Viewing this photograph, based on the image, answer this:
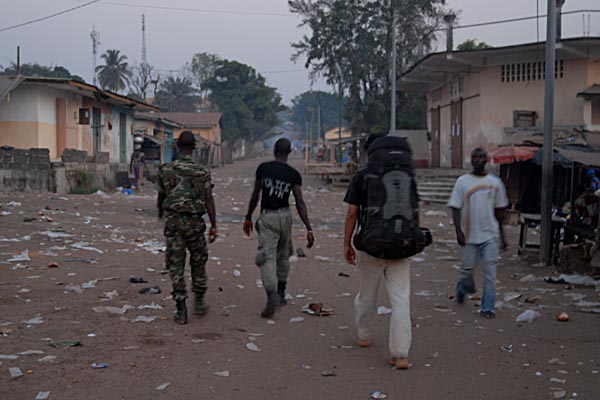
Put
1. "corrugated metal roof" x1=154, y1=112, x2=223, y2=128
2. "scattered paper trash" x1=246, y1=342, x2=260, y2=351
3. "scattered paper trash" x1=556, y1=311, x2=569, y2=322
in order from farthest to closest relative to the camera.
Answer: "corrugated metal roof" x1=154, y1=112, x2=223, y2=128 < "scattered paper trash" x1=556, y1=311, x2=569, y2=322 < "scattered paper trash" x1=246, y1=342, x2=260, y2=351

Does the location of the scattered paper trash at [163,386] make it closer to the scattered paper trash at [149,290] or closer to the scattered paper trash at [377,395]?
the scattered paper trash at [377,395]

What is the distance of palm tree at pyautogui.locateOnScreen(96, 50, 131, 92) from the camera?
7144cm

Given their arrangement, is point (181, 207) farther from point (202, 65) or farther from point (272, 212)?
point (202, 65)

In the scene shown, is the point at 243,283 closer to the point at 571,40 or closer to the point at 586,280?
the point at 586,280

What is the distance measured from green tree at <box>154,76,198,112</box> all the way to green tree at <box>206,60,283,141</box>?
1278 cm

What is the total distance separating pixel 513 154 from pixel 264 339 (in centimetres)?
1320

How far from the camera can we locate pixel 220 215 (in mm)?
18156

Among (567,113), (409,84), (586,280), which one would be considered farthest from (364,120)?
(586,280)

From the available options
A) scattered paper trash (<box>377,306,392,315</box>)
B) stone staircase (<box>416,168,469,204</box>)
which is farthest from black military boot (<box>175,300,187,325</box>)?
stone staircase (<box>416,168,469,204</box>)

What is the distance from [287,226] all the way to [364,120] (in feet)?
115

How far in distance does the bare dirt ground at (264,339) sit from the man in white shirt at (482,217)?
1.36 feet

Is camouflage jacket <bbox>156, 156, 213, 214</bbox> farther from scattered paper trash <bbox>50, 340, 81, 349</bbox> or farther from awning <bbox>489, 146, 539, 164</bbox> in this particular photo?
awning <bbox>489, 146, 539, 164</bbox>

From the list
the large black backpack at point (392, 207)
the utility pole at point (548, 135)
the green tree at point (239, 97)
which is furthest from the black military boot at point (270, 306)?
the green tree at point (239, 97)

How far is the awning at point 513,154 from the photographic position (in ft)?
56.8
